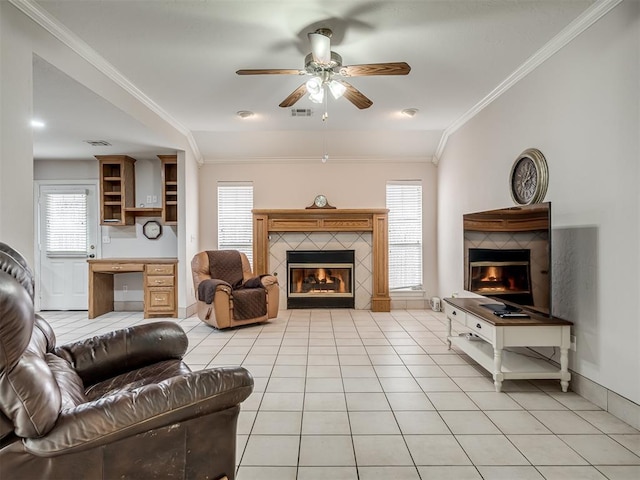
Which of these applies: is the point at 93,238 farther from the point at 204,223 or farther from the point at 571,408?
the point at 571,408

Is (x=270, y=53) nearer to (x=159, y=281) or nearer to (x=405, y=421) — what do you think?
(x=405, y=421)

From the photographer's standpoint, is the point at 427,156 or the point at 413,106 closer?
the point at 413,106

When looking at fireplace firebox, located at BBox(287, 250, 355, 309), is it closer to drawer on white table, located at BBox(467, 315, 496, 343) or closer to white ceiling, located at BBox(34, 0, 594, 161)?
white ceiling, located at BBox(34, 0, 594, 161)

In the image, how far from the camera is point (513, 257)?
2.94m

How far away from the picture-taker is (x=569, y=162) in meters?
2.78

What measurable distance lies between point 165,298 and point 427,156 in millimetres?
4672

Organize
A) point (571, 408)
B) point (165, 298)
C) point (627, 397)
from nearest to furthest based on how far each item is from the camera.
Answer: point (627, 397) → point (571, 408) → point (165, 298)

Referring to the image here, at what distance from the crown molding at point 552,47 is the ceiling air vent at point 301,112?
78.4 inches

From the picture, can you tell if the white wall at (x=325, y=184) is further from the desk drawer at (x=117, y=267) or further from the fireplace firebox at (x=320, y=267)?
Answer: the desk drawer at (x=117, y=267)

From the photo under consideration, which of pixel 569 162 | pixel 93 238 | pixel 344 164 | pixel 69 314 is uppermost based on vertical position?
pixel 344 164

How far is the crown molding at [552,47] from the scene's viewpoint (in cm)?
243

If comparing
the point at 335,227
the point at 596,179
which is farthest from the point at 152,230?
the point at 596,179

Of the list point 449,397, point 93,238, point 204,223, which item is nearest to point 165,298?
point 204,223

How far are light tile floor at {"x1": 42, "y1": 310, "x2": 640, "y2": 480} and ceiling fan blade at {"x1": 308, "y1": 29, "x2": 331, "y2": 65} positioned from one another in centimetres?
245
